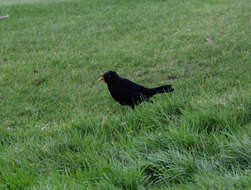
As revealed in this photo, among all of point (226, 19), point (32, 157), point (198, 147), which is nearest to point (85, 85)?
point (32, 157)

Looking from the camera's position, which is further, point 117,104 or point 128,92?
point 117,104

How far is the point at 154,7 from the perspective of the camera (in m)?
11.3

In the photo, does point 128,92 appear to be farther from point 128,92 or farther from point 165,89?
point 165,89

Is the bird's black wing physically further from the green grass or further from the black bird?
the green grass

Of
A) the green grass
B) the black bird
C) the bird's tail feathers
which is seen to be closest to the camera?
the green grass

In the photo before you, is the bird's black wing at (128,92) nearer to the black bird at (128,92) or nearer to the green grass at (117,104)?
the black bird at (128,92)

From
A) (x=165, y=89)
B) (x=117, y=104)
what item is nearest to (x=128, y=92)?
(x=165, y=89)

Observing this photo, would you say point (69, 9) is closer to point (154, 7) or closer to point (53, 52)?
point (154, 7)

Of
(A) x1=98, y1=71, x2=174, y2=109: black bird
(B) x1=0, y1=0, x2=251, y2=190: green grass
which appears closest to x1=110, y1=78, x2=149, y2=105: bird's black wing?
(A) x1=98, y1=71, x2=174, y2=109: black bird

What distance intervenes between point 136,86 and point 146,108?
107 cm

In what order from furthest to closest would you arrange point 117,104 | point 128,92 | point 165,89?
point 117,104 → point 128,92 → point 165,89

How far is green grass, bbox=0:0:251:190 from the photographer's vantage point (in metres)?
2.94

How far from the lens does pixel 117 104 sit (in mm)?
5781

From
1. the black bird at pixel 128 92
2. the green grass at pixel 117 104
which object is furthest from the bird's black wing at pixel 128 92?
the green grass at pixel 117 104
